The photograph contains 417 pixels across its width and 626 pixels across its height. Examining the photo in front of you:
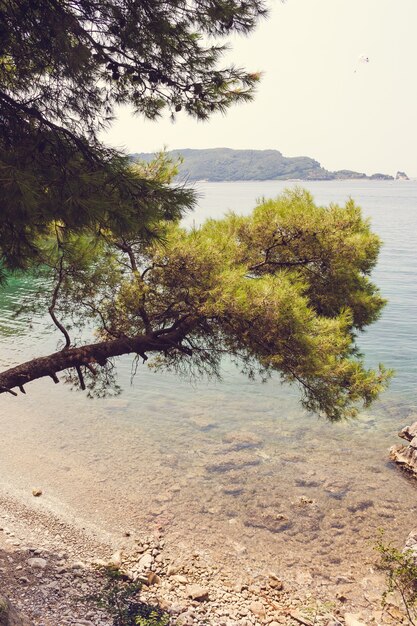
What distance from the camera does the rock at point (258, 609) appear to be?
7.02 meters

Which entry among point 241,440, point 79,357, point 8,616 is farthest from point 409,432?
point 8,616

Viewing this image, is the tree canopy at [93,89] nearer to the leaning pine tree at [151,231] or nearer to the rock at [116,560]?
Result: the leaning pine tree at [151,231]

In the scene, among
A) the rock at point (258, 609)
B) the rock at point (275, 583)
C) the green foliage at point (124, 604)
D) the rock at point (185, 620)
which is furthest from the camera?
the rock at point (275, 583)

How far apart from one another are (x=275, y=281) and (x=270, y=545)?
5.56 m

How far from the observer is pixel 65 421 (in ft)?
47.1

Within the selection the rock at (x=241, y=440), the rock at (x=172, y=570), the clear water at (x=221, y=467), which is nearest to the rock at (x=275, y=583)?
the clear water at (x=221, y=467)

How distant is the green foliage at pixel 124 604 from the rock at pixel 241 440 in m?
5.90

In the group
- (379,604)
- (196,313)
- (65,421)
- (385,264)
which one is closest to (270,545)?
(379,604)

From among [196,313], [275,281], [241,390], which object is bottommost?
[241,390]

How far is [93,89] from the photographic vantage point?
17.5ft

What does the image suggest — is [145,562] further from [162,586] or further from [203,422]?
[203,422]

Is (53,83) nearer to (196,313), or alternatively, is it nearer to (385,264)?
(196,313)

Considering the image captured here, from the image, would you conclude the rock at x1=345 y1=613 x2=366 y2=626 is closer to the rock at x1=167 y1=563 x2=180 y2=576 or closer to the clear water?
the clear water

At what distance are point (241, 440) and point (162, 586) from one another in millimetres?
6239
